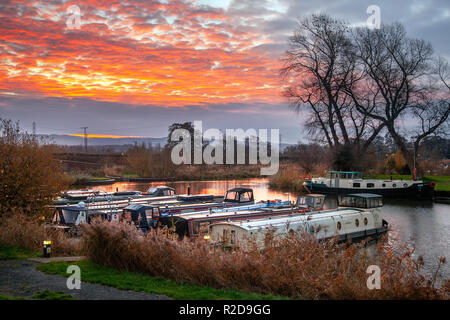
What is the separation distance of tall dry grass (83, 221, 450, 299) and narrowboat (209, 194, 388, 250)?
530cm

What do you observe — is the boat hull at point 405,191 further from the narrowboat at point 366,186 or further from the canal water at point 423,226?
the canal water at point 423,226

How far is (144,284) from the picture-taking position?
9258 mm

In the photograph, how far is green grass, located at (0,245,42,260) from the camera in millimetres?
12094

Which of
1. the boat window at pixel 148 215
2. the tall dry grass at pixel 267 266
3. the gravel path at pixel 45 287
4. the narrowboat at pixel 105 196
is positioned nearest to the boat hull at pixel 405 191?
the narrowboat at pixel 105 196

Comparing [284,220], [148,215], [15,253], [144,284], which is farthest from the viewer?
[148,215]

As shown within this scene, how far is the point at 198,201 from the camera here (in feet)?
97.4

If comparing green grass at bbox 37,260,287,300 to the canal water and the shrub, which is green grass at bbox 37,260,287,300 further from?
the canal water

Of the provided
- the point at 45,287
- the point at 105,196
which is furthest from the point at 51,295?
the point at 105,196

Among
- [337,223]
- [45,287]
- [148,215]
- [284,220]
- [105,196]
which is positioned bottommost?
[337,223]

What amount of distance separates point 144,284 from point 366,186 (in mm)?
41048

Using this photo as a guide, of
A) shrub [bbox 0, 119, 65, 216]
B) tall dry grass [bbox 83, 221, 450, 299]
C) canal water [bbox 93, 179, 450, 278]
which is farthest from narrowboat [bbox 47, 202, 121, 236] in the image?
canal water [bbox 93, 179, 450, 278]

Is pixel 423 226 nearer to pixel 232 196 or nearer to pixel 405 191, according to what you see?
pixel 232 196

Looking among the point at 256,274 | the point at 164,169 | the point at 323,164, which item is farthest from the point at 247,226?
the point at 164,169
